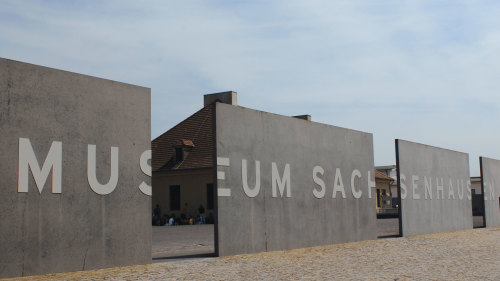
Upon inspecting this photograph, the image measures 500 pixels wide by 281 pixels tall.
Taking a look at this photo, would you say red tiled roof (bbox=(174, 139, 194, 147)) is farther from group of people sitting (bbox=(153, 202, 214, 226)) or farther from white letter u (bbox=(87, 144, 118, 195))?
white letter u (bbox=(87, 144, 118, 195))

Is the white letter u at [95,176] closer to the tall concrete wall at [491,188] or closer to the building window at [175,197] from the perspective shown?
the tall concrete wall at [491,188]

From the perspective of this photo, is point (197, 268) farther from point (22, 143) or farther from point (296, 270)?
point (22, 143)

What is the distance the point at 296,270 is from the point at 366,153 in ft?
26.5

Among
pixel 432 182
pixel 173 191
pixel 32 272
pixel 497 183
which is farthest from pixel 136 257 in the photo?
pixel 173 191

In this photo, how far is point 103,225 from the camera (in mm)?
10133

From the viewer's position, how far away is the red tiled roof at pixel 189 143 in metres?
35.5

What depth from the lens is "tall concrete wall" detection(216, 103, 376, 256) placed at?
41.3ft

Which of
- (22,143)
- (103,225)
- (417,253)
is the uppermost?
(22,143)

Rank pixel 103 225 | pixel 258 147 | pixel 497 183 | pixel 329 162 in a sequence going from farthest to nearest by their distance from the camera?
pixel 497 183, pixel 329 162, pixel 258 147, pixel 103 225

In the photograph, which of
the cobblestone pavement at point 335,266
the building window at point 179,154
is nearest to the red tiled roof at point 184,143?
the building window at point 179,154

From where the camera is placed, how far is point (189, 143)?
36156mm

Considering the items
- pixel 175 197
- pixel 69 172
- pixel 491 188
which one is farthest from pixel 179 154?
pixel 69 172

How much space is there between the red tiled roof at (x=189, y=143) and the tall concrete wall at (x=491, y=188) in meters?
14.9

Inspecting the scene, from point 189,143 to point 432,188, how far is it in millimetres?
18018
